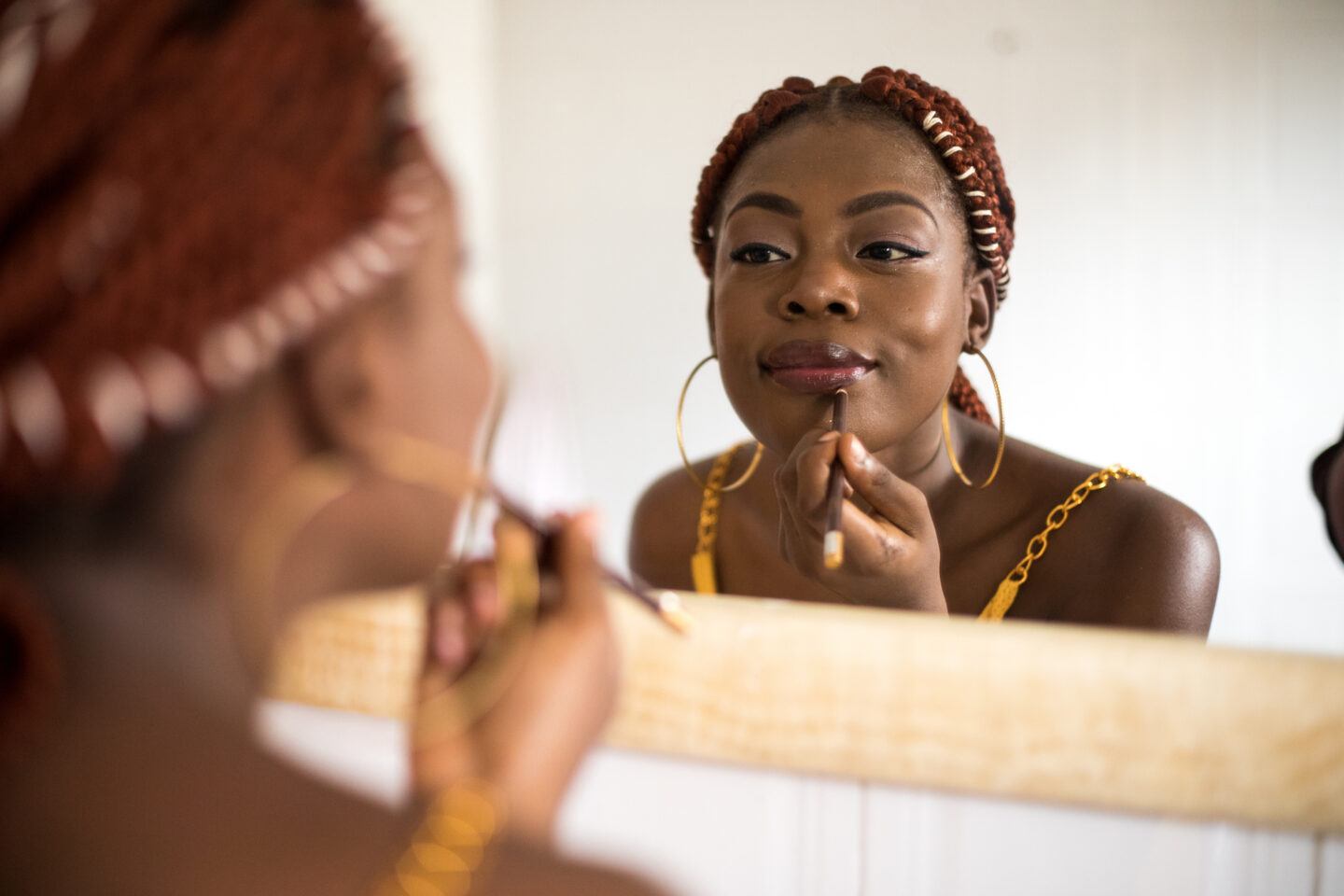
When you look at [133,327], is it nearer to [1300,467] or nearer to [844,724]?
[844,724]

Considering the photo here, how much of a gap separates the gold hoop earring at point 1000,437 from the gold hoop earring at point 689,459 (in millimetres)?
103

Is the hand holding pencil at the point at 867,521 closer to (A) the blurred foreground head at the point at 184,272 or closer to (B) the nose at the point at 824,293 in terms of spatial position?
(B) the nose at the point at 824,293

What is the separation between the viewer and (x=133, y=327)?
7.7 inches

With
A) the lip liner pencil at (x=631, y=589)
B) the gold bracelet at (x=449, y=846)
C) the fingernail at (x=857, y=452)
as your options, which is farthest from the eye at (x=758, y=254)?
the gold bracelet at (x=449, y=846)

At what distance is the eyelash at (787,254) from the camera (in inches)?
19.0

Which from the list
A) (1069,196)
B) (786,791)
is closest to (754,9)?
(1069,196)

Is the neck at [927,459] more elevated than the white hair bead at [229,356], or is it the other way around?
the neck at [927,459]

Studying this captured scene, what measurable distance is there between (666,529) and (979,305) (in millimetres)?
247

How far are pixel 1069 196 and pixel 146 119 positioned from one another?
0.46 metres

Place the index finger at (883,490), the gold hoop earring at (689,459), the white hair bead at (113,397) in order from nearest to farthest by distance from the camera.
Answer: the white hair bead at (113,397) → the index finger at (883,490) → the gold hoop earring at (689,459)

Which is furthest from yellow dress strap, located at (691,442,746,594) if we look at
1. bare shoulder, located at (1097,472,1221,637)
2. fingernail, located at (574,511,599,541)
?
fingernail, located at (574,511,599,541)

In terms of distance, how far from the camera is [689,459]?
0.63 meters

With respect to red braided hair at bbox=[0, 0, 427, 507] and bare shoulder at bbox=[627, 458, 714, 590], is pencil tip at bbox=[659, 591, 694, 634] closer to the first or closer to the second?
red braided hair at bbox=[0, 0, 427, 507]

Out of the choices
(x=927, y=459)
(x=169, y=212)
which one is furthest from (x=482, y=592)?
(x=927, y=459)
